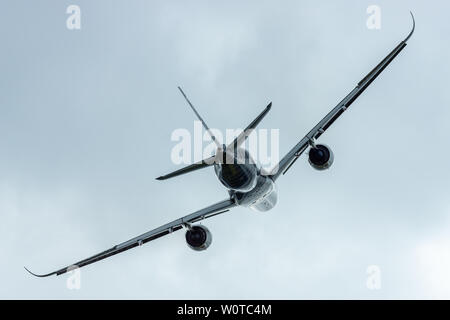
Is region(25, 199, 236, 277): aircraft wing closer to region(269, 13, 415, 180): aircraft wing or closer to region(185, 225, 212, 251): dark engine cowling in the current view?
region(185, 225, 212, 251): dark engine cowling

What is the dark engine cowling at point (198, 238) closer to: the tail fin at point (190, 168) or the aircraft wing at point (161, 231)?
the aircraft wing at point (161, 231)

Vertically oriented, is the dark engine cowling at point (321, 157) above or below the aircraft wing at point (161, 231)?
above

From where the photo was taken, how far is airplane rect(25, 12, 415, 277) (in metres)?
27.4

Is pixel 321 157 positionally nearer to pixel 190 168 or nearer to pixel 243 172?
pixel 243 172

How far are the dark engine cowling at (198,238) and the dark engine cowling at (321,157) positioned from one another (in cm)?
914

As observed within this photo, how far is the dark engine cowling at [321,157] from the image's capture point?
33.1m

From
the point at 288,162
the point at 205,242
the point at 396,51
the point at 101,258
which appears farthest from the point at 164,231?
the point at 396,51

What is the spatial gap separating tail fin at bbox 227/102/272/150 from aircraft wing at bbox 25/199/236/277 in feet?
23.9

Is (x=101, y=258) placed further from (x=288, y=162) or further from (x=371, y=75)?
(x=371, y=75)

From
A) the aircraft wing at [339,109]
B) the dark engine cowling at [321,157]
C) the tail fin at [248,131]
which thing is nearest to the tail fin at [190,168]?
the tail fin at [248,131]

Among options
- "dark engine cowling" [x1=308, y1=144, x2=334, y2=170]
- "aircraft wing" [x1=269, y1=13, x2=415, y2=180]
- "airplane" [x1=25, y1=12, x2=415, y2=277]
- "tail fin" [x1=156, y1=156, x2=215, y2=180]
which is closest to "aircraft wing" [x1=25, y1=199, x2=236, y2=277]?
"airplane" [x1=25, y1=12, x2=415, y2=277]

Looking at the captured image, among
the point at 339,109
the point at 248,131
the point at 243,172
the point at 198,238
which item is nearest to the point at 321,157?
the point at 339,109

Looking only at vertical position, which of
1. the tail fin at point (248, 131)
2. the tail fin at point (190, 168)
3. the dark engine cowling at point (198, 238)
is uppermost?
the tail fin at point (248, 131)
